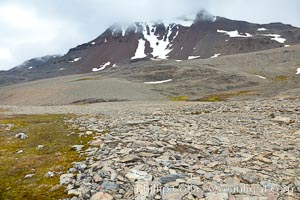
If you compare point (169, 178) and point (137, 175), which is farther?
point (137, 175)

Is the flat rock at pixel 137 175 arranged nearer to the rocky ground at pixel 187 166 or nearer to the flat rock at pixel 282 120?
the rocky ground at pixel 187 166

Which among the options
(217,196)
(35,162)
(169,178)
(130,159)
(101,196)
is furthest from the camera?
(35,162)

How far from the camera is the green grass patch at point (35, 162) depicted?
11.5m

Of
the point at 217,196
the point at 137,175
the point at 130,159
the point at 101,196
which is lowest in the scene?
the point at 217,196

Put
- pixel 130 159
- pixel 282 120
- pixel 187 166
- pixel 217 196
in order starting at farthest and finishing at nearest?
pixel 282 120 < pixel 130 159 < pixel 187 166 < pixel 217 196

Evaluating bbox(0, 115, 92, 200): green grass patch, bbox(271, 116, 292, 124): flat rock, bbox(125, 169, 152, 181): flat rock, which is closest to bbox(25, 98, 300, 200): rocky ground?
bbox(125, 169, 152, 181): flat rock

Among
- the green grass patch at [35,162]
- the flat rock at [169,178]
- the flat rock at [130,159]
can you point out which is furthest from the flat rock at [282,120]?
the flat rock at [169,178]

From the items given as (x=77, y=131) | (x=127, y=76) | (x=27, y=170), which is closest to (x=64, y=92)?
(x=127, y=76)

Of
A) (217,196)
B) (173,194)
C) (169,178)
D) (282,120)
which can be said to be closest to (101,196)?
(173,194)

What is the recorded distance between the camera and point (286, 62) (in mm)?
193125

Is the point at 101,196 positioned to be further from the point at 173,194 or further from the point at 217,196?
the point at 217,196

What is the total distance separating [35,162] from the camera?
14.9 metres

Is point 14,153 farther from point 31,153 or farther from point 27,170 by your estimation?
point 27,170

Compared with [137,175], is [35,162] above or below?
below
